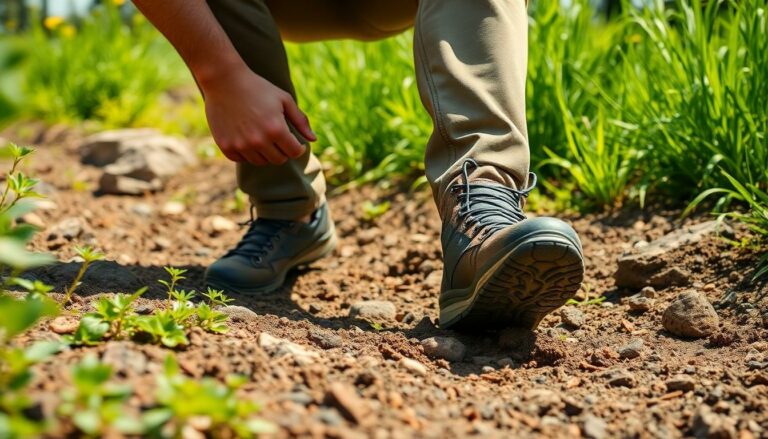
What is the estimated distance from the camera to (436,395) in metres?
1.29

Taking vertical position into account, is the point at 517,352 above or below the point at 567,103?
below

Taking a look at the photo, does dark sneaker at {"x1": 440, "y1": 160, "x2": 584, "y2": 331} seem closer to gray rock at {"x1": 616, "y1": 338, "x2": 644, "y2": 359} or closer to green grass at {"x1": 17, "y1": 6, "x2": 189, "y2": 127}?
gray rock at {"x1": 616, "y1": 338, "x2": 644, "y2": 359}

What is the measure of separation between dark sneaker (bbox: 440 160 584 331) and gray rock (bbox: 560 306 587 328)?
233mm

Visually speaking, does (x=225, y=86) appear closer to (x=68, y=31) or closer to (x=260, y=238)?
(x=260, y=238)

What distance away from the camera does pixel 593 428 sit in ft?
3.96

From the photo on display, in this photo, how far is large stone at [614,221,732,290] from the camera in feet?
6.65

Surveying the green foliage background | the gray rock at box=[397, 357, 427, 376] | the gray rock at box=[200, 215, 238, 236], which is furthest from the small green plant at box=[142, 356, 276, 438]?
the gray rock at box=[200, 215, 238, 236]

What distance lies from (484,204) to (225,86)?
24.5 inches

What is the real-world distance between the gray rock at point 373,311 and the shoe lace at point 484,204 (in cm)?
44

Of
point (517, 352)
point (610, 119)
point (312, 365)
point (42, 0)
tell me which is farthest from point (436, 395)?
point (42, 0)

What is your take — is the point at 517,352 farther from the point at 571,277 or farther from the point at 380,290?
the point at 380,290

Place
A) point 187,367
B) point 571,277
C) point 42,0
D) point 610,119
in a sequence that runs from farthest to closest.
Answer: point 42,0
point 610,119
point 571,277
point 187,367

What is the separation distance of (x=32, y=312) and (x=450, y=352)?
2.86 feet

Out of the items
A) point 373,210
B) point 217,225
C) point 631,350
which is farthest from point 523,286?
point 217,225
